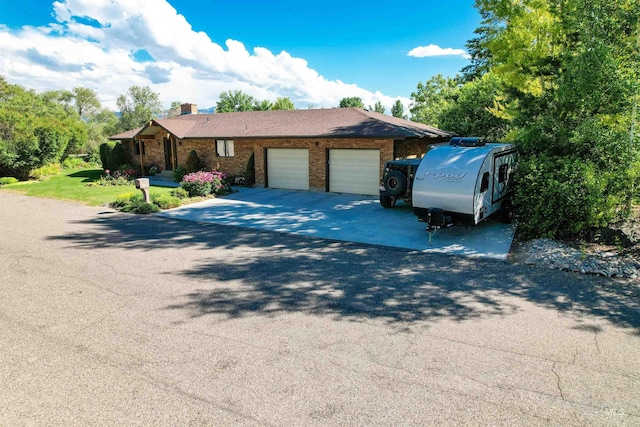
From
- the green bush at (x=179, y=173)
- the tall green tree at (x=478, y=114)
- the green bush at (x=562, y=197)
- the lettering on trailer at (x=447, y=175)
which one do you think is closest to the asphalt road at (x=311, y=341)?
the lettering on trailer at (x=447, y=175)

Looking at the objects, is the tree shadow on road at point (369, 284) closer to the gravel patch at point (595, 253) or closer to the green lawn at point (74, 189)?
the gravel patch at point (595, 253)

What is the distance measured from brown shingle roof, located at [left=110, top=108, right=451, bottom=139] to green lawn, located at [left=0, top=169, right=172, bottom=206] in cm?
416

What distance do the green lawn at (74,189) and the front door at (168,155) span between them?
3614 mm

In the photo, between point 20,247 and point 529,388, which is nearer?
point 529,388

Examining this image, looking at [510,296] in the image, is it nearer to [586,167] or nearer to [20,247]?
[586,167]

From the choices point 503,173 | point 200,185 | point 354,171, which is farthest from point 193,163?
point 503,173

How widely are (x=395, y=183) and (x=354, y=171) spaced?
436 centimetres

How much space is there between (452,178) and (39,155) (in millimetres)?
26308

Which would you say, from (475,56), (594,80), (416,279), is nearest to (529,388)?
(416,279)

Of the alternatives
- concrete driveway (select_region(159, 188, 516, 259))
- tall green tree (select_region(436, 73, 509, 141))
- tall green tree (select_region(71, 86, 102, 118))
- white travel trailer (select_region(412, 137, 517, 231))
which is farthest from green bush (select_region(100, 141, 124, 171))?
tall green tree (select_region(71, 86, 102, 118))

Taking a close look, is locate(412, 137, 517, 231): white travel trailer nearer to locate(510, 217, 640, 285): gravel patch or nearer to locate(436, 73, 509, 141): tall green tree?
locate(510, 217, 640, 285): gravel patch

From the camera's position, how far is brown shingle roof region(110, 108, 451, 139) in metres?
17.4

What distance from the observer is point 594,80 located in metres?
9.73

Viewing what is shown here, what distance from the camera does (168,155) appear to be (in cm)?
2520
